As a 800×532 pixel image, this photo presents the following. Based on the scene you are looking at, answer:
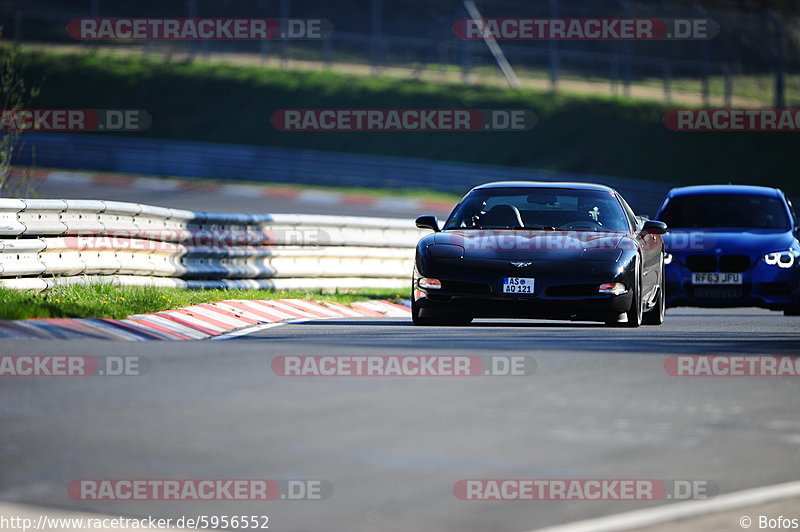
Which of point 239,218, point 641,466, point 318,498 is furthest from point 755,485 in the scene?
point 239,218

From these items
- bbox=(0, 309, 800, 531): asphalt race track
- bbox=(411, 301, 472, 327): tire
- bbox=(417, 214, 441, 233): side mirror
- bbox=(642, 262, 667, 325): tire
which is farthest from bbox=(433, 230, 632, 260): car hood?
bbox=(0, 309, 800, 531): asphalt race track

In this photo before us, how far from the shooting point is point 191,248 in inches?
611

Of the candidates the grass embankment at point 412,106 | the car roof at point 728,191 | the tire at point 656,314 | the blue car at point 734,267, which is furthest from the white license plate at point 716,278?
the grass embankment at point 412,106

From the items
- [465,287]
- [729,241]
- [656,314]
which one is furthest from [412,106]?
[465,287]

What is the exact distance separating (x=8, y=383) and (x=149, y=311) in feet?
14.5

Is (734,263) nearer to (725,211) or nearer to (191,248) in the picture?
(725,211)

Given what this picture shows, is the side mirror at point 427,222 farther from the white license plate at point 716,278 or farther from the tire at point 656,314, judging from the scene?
the white license plate at point 716,278

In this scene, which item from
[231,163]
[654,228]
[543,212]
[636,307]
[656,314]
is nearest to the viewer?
[636,307]

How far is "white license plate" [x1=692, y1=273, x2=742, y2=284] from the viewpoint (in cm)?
1559

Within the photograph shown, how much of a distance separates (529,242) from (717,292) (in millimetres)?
3739

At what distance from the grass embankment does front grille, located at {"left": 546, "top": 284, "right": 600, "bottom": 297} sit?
2734 centimetres

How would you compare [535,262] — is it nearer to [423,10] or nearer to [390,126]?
[423,10]

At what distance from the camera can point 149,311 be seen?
12727mm

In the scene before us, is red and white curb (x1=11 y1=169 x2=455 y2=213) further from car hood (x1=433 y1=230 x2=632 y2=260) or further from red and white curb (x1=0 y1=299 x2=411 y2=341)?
car hood (x1=433 y1=230 x2=632 y2=260)
